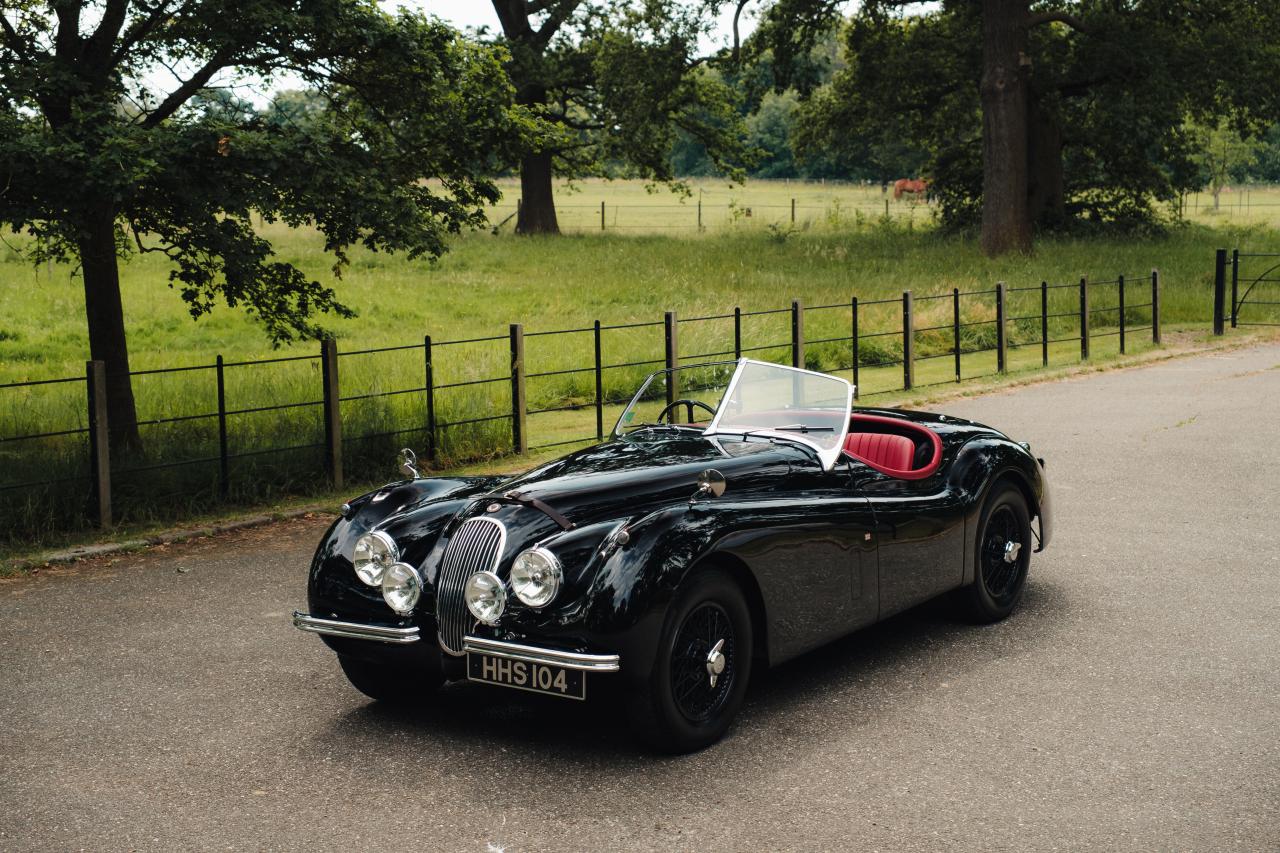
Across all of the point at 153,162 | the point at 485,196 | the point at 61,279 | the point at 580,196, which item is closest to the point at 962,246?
the point at 61,279

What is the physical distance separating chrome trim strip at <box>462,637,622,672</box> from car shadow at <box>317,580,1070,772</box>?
0.74ft

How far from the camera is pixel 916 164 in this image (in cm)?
8806

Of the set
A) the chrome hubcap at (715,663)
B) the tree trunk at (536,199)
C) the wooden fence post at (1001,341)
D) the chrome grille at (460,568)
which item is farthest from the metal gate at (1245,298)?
the tree trunk at (536,199)

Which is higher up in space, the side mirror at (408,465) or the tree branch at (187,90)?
the tree branch at (187,90)

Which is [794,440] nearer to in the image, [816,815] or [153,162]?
[816,815]

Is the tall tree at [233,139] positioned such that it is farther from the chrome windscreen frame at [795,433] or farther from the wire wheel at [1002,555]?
the wire wheel at [1002,555]

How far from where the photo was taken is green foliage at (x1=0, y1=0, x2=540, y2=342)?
10.2 m

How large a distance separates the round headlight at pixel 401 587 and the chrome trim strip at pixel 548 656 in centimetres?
42

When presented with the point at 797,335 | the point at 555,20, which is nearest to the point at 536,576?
the point at 797,335

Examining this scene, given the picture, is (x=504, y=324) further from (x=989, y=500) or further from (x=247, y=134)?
(x=989, y=500)

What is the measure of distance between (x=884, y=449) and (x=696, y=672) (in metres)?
2.38

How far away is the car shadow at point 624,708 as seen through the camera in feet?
18.6

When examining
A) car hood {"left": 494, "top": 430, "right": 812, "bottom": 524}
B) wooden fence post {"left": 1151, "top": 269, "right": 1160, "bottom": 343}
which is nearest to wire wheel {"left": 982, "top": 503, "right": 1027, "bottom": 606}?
car hood {"left": 494, "top": 430, "right": 812, "bottom": 524}

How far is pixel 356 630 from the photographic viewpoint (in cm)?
580
